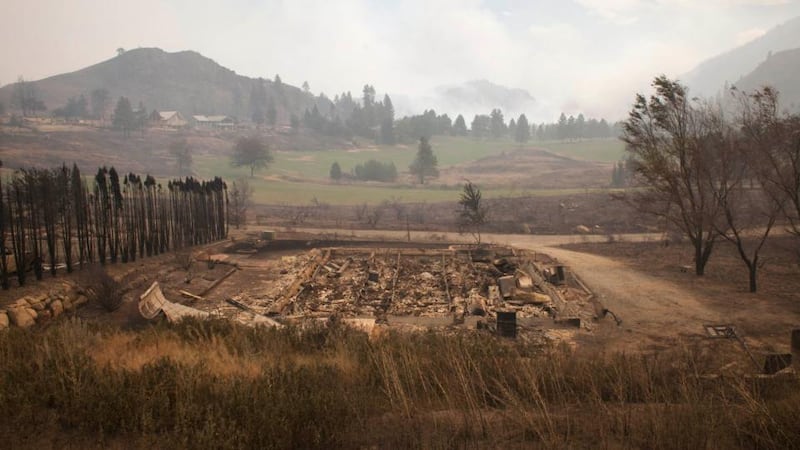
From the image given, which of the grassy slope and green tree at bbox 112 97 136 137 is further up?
green tree at bbox 112 97 136 137

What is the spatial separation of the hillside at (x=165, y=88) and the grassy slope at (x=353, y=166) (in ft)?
250

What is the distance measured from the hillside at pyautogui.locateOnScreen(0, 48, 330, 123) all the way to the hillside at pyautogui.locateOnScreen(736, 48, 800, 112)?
15079 cm

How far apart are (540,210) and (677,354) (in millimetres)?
30681

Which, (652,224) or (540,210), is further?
(540,210)

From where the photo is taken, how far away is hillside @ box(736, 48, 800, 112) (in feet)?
453

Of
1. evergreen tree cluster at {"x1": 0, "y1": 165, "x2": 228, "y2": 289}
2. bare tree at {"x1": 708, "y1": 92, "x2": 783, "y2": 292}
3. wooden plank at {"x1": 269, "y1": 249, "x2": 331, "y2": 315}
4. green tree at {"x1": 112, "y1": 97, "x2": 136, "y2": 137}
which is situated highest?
green tree at {"x1": 112, "y1": 97, "x2": 136, "y2": 137}

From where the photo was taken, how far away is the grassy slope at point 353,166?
51.8 meters

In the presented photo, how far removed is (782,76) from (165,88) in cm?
21060

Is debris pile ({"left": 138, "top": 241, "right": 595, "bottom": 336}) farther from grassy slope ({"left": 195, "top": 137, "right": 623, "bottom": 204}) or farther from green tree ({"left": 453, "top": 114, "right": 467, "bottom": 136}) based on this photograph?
green tree ({"left": 453, "top": 114, "right": 467, "bottom": 136})

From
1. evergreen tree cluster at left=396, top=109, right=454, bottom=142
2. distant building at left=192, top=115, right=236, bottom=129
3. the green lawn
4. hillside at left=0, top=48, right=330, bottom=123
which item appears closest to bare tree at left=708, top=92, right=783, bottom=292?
the green lawn

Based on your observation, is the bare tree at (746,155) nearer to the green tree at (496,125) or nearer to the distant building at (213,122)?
the green tree at (496,125)

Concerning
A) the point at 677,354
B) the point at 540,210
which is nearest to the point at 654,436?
the point at 677,354

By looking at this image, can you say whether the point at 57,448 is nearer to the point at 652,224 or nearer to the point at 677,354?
the point at 677,354

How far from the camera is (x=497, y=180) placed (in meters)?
69.4
